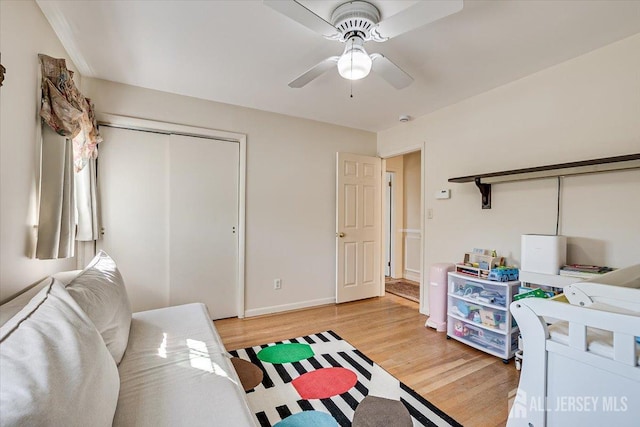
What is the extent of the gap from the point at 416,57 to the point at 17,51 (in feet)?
7.91

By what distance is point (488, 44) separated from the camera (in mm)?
1913

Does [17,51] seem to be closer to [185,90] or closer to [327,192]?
[185,90]

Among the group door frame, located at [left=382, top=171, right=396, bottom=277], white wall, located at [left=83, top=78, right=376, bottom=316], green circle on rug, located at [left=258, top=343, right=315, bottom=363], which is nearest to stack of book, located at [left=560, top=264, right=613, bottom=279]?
green circle on rug, located at [left=258, top=343, right=315, bottom=363]

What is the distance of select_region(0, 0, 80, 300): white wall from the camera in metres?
1.31

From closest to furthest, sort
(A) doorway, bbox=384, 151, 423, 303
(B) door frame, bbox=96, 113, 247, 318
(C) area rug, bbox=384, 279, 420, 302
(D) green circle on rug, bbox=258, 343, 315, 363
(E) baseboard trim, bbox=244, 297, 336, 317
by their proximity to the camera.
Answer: (D) green circle on rug, bbox=258, 343, 315, 363, (B) door frame, bbox=96, 113, 247, 318, (E) baseboard trim, bbox=244, 297, 336, 317, (C) area rug, bbox=384, 279, 420, 302, (A) doorway, bbox=384, 151, 423, 303

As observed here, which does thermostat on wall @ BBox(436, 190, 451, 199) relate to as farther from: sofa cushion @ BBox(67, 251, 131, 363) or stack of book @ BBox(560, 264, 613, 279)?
sofa cushion @ BBox(67, 251, 131, 363)

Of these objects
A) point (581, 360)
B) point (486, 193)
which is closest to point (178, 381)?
point (581, 360)

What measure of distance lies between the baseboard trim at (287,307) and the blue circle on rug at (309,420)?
1.68m

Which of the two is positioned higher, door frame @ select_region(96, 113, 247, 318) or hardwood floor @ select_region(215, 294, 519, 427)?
door frame @ select_region(96, 113, 247, 318)

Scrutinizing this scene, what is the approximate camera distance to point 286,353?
232 cm

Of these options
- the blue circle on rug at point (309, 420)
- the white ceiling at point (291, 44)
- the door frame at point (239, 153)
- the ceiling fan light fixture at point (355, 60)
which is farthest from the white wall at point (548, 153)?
the door frame at point (239, 153)

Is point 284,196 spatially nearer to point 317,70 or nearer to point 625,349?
point 317,70

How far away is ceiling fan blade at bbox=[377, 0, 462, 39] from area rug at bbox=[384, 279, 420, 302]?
3.34 metres

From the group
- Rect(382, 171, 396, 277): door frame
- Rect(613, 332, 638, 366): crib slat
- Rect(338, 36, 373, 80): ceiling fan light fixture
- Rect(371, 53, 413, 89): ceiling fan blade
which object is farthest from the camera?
Rect(382, 171, 396, 277): door frame
